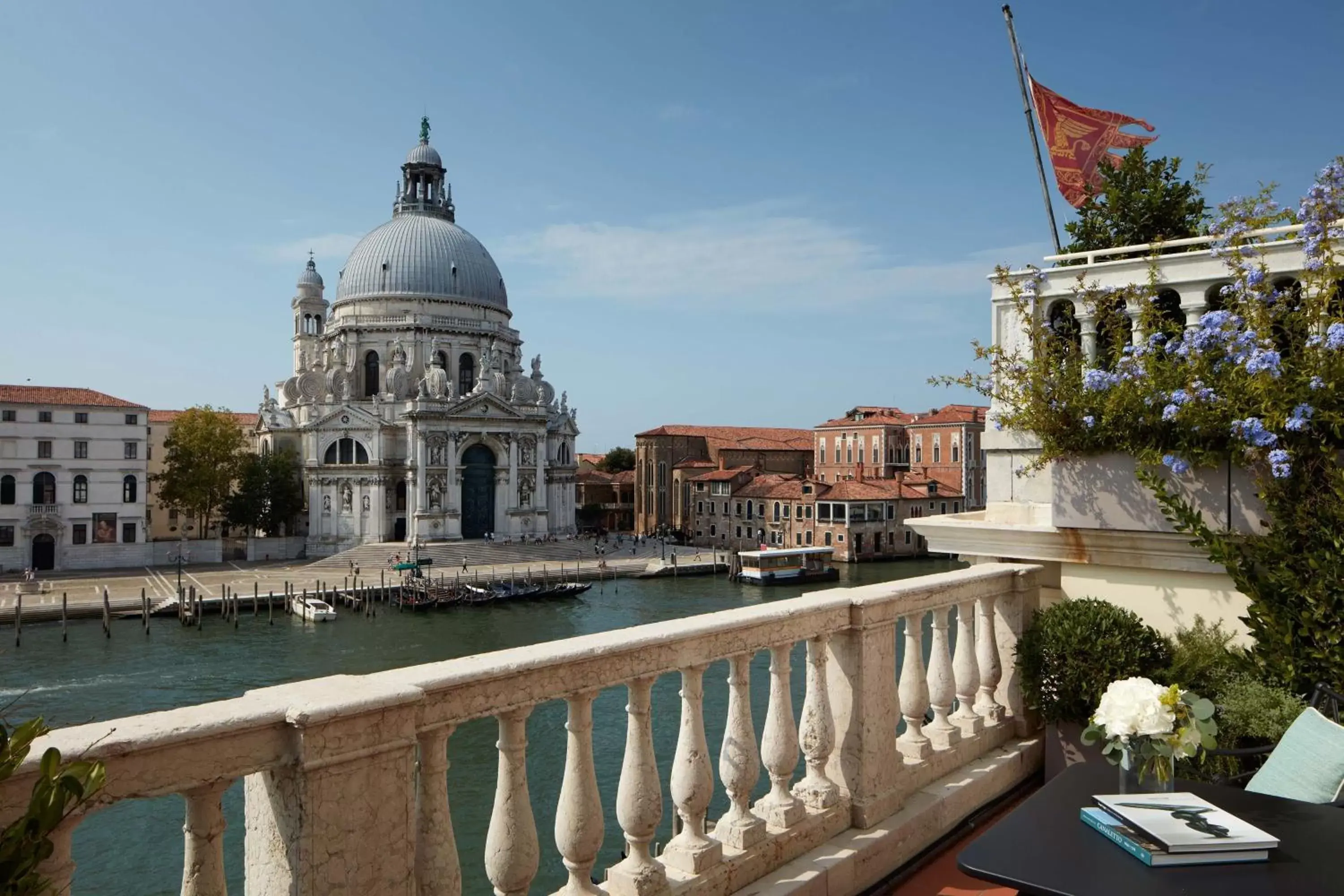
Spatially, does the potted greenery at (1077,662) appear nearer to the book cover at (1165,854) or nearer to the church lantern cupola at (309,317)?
the book cover at (1165,854)

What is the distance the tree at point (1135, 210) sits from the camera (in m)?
8.42

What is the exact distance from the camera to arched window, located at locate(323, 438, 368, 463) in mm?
42750

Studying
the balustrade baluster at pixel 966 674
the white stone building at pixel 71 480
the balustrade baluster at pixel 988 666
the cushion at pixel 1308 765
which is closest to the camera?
the cushion at pixel 1308 765

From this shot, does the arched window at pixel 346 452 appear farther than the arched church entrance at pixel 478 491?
No

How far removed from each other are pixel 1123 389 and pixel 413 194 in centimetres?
5362

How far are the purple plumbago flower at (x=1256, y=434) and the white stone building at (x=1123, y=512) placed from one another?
24cm

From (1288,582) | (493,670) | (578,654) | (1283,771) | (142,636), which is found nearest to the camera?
(493,670)

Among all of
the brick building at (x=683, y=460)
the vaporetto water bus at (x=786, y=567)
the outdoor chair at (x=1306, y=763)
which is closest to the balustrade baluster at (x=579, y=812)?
the outdoor chair at (x=1306, y=763)

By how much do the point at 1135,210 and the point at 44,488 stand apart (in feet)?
125

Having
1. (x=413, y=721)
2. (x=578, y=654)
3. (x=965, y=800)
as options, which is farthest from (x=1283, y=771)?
(x=413, y=721)

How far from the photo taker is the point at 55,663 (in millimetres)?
21922

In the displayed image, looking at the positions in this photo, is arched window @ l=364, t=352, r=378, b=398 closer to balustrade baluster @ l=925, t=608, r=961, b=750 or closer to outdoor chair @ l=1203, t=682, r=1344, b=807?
balustrade baluster @ l=925, t=608, r=961, b=750

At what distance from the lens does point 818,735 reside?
309 cm

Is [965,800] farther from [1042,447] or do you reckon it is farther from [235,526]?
[235,526]
